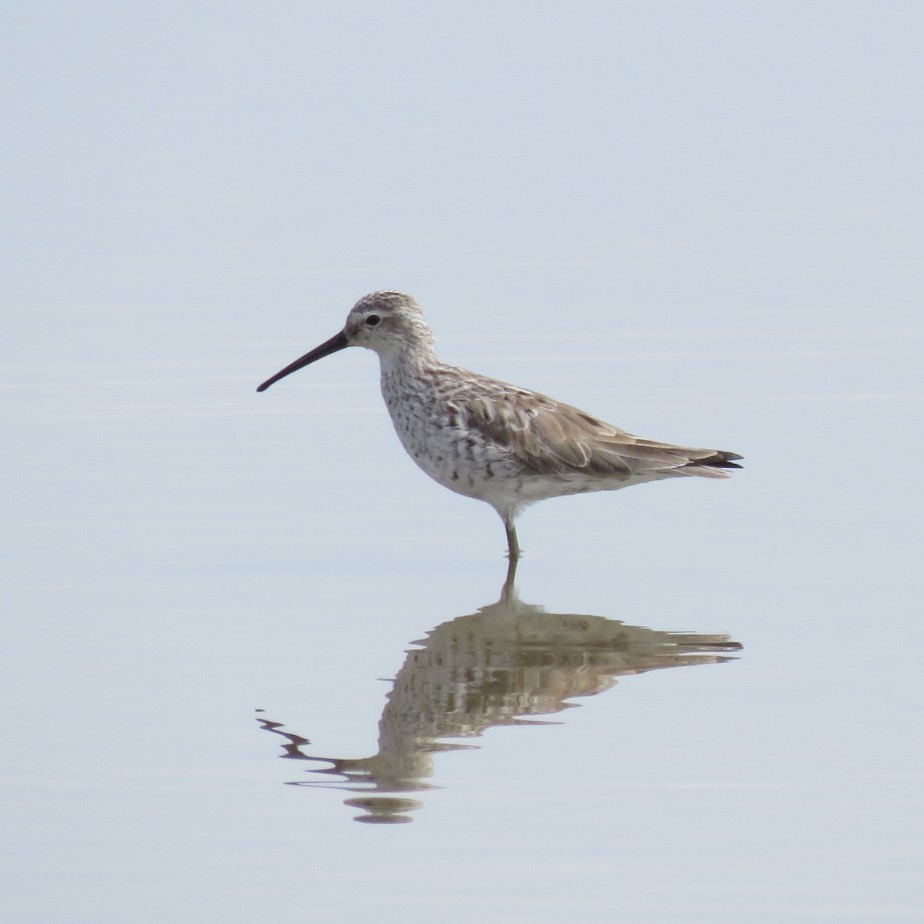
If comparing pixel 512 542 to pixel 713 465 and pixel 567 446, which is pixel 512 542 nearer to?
pixel 567 446

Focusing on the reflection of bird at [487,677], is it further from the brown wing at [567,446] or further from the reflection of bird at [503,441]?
the brown wing at [567,446]

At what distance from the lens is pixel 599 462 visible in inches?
521

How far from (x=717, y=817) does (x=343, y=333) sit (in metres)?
6.18

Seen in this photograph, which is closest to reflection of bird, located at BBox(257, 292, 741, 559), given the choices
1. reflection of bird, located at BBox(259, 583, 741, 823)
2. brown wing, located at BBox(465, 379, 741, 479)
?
brown wing, located at BBox(465, 379, 741, 479)

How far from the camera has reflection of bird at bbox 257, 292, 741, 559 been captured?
1304cm

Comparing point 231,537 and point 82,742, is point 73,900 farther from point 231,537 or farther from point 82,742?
point 231,537

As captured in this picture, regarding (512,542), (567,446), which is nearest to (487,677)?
(512,542)

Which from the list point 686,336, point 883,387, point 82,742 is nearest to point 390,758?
point 82,742

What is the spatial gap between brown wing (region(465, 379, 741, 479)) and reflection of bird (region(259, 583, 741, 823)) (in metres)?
1.19

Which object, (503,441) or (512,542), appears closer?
(503,441)

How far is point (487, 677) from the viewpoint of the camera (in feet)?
34.7

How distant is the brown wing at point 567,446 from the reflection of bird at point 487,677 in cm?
119

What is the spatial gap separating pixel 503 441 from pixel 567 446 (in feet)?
1.47

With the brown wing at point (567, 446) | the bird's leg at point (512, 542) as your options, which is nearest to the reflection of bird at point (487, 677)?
the bird's leg at point (512, 542)
